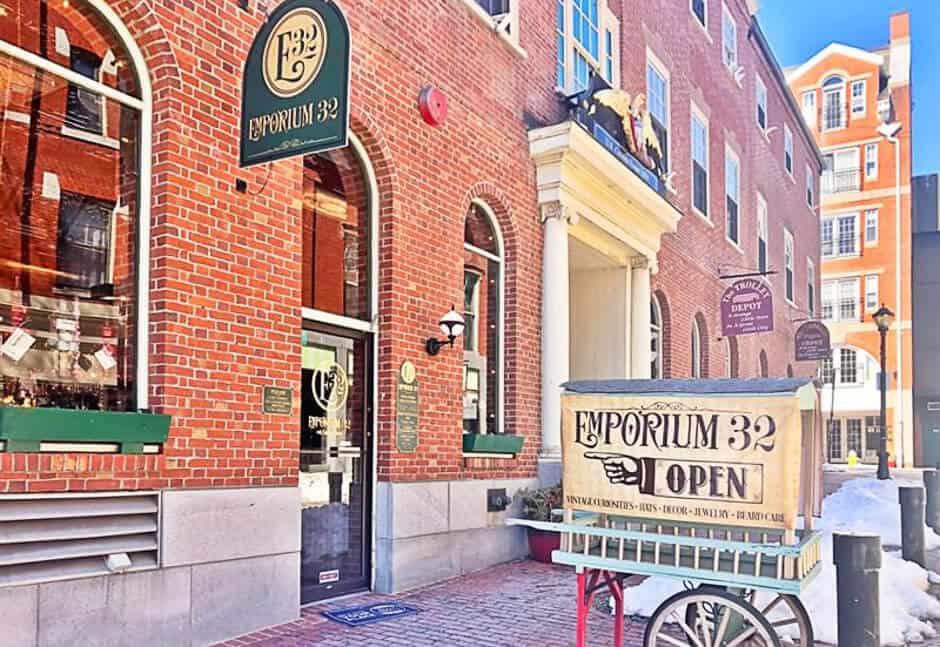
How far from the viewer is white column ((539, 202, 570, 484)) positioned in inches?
413

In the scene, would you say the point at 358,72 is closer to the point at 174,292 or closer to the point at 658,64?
the point at 174,292

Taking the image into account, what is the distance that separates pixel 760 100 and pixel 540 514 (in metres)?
17.3

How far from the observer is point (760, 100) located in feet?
76.4

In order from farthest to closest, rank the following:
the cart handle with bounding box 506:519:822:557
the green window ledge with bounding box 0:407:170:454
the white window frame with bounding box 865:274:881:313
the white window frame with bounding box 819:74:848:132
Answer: the white window frame with bounding box 819:74:848:132 < the white window frame with bounding box 865:274:881:313 < the green window ledge with bounding box 0:407:170:454 < the cart handle with bounding box 506:519:822:557

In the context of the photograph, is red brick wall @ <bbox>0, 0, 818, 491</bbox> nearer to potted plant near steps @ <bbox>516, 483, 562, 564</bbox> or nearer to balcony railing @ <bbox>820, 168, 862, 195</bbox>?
potted plant near steps @ <bbox>516, 483, 562, 564</bbox>

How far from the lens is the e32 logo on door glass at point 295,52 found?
18.8 feet

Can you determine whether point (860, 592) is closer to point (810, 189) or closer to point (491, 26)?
point (491, 26)

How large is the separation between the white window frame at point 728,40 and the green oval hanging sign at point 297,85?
1555 centimetres

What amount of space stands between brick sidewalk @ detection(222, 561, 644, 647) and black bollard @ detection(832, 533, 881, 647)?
1.60 m

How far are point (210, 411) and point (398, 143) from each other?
3384 mm

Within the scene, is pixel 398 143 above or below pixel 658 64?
below

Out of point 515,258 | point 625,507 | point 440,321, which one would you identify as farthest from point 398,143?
point 625,507

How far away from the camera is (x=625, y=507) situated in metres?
5.14

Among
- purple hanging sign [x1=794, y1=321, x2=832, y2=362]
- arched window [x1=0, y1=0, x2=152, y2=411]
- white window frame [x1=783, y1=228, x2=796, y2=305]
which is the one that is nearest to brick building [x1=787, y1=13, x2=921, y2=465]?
white window frame [x1=783, y1=228, x2=796, y2=305]
